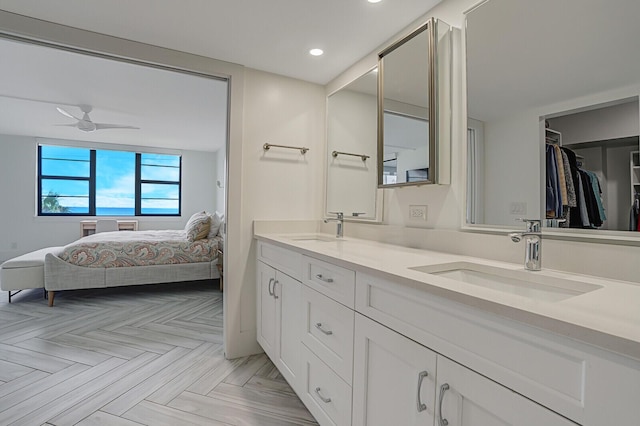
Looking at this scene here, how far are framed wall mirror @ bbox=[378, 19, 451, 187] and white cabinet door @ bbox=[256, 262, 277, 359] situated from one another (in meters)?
0.95

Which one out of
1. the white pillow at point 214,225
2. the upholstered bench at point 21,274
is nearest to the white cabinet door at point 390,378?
the white pillow at point 214,225

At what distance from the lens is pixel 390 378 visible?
104cm

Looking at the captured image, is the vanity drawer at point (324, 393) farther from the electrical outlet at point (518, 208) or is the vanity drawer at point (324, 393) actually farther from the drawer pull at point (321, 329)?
the electrical outlet at point (518, 208)

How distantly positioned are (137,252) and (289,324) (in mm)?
2895

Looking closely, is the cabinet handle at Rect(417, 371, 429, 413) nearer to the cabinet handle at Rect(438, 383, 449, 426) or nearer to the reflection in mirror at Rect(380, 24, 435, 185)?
the cabinet handle at Rect(438, 383, 449, 426)

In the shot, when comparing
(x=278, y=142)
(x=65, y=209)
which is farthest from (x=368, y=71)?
(x=65, y=209)

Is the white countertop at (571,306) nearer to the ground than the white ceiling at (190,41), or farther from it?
nearer to the ground

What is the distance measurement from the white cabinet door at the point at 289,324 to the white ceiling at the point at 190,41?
4.68 ft

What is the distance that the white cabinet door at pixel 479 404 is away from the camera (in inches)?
25.8

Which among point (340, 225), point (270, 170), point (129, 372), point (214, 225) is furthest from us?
point (214, 225)

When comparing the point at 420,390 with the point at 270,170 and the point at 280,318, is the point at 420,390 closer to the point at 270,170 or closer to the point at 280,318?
the point at 280,318

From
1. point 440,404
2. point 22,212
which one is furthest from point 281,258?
point 22,212

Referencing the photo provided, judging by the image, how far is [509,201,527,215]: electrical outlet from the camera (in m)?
1.28

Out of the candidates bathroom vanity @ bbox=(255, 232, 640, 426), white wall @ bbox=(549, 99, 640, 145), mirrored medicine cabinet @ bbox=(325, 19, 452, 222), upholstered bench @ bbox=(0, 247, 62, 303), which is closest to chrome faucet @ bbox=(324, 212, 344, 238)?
mirrored medicine cabinet @ bbox=(325, 19, 452, 222)
